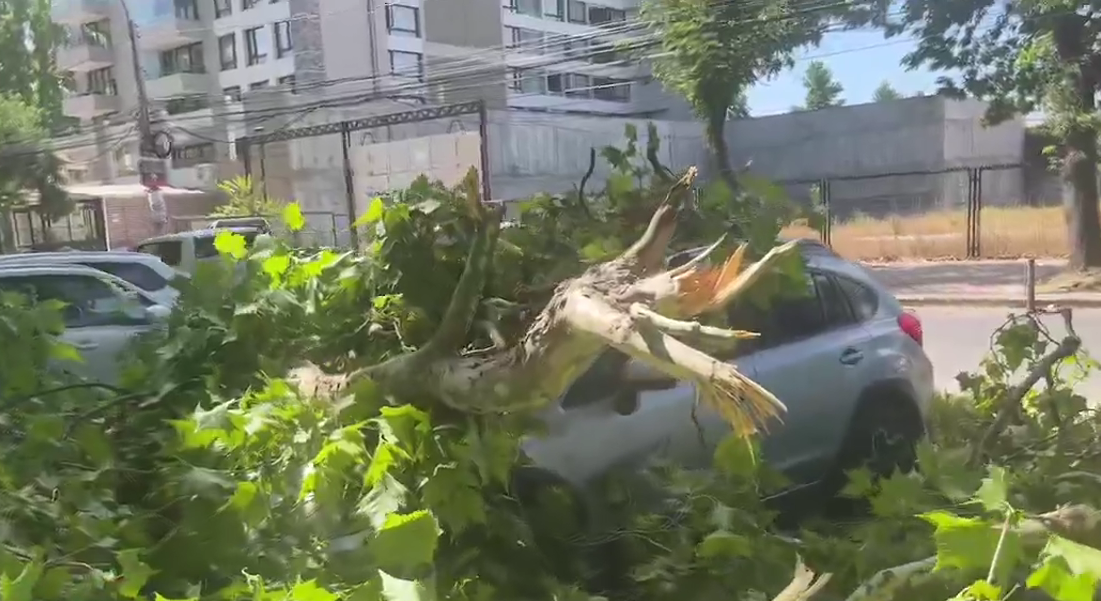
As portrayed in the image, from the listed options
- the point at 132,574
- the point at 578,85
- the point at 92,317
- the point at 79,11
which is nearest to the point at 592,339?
the point at 132,574

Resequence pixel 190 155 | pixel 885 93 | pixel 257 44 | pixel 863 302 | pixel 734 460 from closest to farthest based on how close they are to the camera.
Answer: pixel 734 460
pixel 885 93
pixel 863 302
pixel 257 44
pixel 190 155

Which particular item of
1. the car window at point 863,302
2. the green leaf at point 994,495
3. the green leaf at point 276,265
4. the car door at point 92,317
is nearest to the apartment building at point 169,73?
the car door at point 92,317

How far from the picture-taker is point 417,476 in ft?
2.56

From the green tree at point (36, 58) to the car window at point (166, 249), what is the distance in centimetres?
33

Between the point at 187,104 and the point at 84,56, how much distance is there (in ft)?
0.80

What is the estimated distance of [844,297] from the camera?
1.43 m

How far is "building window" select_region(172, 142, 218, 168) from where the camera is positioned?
165cm

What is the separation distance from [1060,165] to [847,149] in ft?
0.92

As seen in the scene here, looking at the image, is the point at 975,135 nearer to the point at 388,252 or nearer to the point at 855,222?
the point at 855,222

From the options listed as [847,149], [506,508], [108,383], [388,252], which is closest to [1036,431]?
[847,149]

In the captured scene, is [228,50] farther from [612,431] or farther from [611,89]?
[612,431]

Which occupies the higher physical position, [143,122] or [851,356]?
[143,122]

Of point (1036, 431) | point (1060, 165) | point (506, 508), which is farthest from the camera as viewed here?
point (1060, 165)

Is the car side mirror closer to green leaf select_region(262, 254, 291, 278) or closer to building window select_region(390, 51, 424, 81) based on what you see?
green leaf select_region(262, 254, 291, 278)
